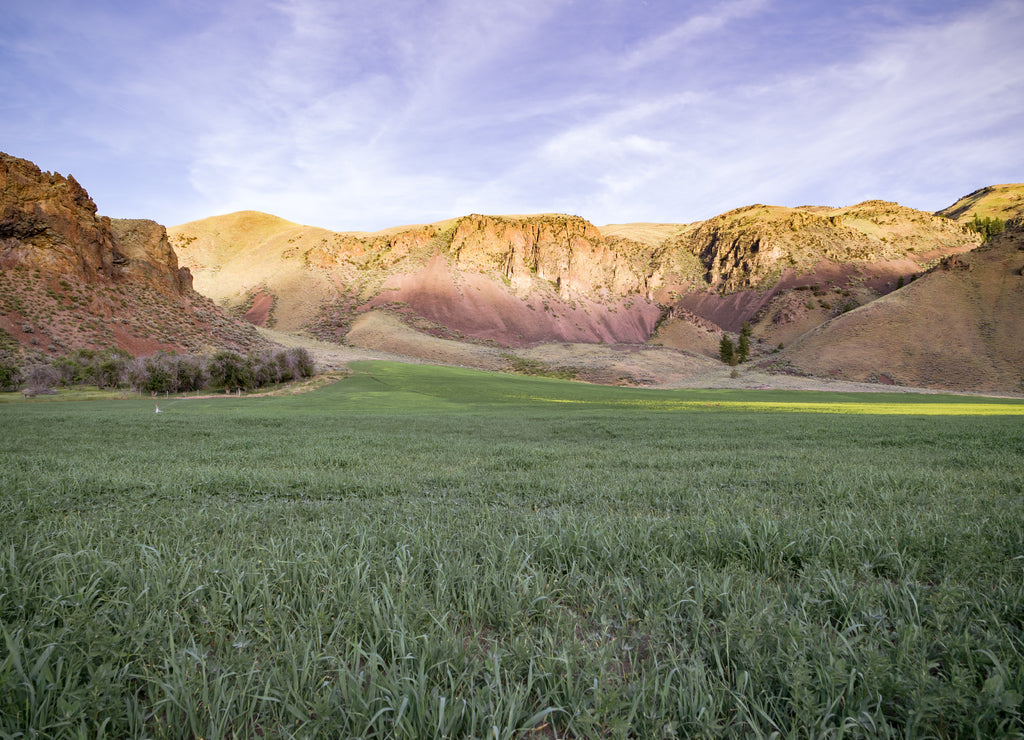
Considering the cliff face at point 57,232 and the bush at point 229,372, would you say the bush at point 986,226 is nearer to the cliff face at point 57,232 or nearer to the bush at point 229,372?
the bush at point 229,372

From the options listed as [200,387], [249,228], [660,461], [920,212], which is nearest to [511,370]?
[200,387]

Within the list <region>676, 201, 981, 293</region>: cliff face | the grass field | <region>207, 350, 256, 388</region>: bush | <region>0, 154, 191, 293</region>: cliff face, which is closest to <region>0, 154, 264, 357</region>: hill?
<region>0, 154, 191, 293</region>: cliff face

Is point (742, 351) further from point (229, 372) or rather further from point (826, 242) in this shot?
point (229, 372)

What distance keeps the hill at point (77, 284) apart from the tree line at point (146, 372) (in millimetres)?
6682

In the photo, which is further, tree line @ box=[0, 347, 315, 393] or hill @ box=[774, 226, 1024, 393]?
hill @ box=[774, 226, 1024, 393]

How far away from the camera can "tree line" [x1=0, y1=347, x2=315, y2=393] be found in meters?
43.9

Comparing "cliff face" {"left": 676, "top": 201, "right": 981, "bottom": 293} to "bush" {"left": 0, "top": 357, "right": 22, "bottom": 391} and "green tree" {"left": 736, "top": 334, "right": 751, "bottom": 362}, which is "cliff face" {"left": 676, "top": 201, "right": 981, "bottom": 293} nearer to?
"green tree" {"left": 736, "top": 334, "right": 751, "bottom": 362}

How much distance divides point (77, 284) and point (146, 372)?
33.9 metres

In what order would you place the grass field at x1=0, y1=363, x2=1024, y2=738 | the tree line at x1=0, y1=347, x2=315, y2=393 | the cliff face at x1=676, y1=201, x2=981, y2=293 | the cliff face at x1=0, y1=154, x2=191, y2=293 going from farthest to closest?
the cliff face at x1=676, y1=201, x2=981, y2=293 < the cliff face at x1=0, y1=154, x2=191, y2=293 < the tree line at x1=0, y1=347, x2=315, y2=393 < the grass field at x1=0, y1=363, x2=1024, y2=738

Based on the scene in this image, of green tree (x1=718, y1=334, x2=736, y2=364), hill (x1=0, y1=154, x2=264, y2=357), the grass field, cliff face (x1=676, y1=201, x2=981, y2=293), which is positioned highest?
cliff face (x1=676, y1=201, x2=981, y2=293)

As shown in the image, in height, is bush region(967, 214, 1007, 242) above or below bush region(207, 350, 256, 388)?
above

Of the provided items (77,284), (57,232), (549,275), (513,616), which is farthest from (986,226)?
(57,232)

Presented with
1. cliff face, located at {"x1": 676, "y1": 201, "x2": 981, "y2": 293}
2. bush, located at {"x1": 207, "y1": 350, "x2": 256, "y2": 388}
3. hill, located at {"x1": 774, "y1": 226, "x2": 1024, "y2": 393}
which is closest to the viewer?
bush, located at {"x1": 207, "y1": 350, "x2": 256, "y2": 388}

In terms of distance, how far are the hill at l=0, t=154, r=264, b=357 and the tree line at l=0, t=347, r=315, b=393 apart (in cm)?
668
